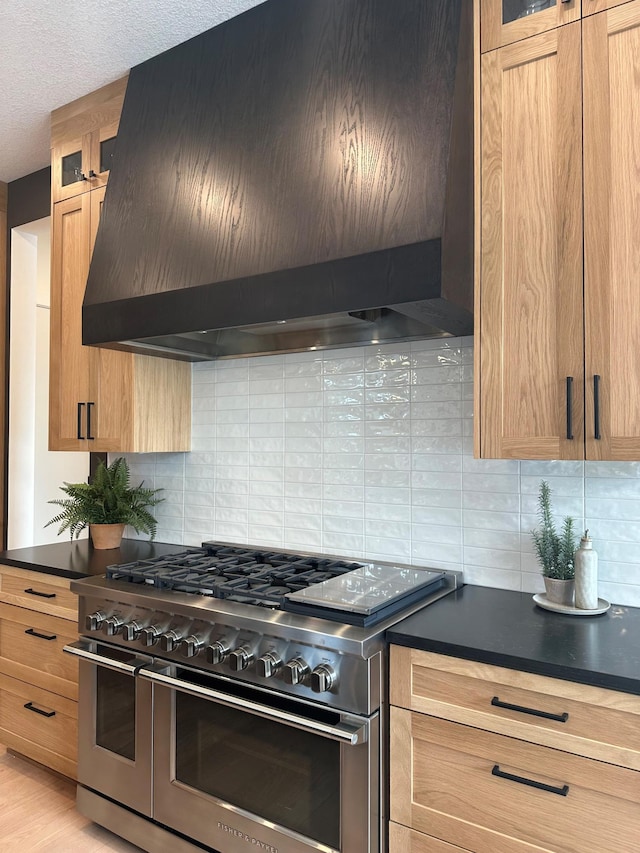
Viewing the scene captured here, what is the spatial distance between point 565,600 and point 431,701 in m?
0.53

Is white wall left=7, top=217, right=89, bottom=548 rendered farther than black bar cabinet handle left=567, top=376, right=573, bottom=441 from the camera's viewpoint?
Yes

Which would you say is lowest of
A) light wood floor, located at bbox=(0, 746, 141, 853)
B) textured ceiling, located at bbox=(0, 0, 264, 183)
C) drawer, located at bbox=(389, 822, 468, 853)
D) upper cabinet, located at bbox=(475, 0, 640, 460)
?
light wood floor, located at bbox=(0, 746, 141, 853)

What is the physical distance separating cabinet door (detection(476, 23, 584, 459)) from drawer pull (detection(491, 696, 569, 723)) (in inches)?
24.4

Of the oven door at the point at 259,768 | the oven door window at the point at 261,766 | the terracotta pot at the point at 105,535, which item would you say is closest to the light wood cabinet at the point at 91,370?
the terracotta pot at the point at 105,535

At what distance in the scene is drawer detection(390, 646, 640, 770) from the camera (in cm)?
126

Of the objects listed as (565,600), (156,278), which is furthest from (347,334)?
(565,600)

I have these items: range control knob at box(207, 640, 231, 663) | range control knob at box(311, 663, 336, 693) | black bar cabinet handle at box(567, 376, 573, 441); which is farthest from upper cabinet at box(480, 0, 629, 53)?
range control knob at box(207, 640, 231, 663)

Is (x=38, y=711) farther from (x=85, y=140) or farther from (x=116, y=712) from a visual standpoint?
(x=85, y=140)

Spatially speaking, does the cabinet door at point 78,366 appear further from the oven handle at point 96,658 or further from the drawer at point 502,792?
the drawer at point 502,792

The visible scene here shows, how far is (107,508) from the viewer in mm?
2809

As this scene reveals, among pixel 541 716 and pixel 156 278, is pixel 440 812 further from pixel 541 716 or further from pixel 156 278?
pixel 156 278

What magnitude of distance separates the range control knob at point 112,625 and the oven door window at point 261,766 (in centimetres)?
31

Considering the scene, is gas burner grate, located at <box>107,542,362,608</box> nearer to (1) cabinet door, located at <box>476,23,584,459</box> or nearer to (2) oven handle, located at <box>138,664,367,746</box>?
(2) oven handle, located at <box>138,664,367,746</box>

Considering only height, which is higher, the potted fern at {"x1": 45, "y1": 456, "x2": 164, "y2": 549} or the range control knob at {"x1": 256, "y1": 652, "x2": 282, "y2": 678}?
the potted fern at {"x1": 45, "y1": 456, "x2": 164, "y2": 549}
